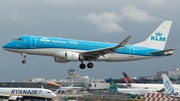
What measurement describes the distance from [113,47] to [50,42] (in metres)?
8.38

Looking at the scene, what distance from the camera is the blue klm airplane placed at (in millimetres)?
50844

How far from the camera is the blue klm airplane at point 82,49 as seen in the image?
50.8 m

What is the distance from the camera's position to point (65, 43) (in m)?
52.1

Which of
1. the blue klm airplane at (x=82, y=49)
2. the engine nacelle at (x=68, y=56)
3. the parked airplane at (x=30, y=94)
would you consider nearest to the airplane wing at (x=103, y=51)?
the blue klm airplane at (x=82, y=49)

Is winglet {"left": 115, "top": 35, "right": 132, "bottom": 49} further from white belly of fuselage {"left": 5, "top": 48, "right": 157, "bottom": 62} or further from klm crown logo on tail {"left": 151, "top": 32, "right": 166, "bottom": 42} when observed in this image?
klm crown logo on tail {"left": 151, "top": 32, "right": 166, "bottom": 42}

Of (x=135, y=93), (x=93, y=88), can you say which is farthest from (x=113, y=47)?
(x=93, y=88)

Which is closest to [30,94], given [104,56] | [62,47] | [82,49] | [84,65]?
[84,65]

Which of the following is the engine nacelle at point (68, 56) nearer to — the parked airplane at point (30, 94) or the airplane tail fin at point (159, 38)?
the airplane tail fin at point (159, 38)

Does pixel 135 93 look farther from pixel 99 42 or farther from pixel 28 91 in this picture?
pixel 99 42

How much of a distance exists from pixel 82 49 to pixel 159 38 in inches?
559

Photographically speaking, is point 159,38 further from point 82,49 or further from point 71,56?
point 71,56

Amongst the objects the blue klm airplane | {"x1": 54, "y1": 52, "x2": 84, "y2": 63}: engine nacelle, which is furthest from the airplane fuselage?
{"x1": 54, "y1": 52, "x2": 84, "y2": 63}: engine nacelle

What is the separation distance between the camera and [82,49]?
2087 inches

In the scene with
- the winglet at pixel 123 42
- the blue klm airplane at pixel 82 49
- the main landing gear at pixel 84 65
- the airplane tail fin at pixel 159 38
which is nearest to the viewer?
the winglet at pixel 123 42
